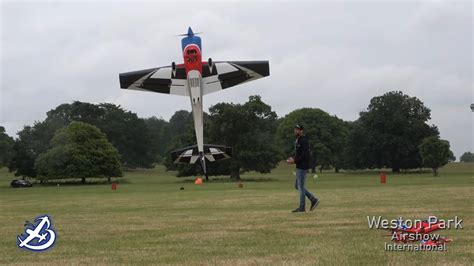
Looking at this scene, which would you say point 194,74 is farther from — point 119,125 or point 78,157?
point 119,125

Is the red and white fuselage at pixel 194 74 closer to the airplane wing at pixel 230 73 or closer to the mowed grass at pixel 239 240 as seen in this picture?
the airplane wing at pixel 230 73

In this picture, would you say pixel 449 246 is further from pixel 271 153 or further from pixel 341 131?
pixel 341 131

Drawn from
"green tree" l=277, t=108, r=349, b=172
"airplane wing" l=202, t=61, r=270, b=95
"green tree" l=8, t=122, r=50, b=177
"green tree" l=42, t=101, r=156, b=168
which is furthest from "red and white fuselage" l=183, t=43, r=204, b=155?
"green tree" l=42, t=101, r=156, b=168

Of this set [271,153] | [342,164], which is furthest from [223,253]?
[342,164]

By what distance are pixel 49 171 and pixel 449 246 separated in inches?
2983

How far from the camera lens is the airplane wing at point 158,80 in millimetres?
23922

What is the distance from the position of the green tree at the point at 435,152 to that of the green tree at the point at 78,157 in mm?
42409

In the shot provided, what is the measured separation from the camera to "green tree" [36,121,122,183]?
7919cm

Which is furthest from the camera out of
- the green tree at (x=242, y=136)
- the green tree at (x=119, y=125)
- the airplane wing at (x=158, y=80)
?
the green tree at (x=119, y=125)

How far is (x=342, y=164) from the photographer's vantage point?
113 metres

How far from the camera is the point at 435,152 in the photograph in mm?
79438

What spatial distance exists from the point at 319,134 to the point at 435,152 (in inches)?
1408

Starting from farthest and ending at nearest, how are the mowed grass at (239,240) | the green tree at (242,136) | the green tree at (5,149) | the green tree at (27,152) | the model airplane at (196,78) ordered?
1. the green tree at (27,152)
2. the green tree at (5,149)
3. the green tree at (242,136)
4. the model airplane at (196,78)
5. the mowed grass at (239,240)

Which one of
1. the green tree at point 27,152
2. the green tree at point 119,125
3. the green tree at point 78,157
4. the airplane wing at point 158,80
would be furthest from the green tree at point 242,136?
the airplane wing at point 158,80
